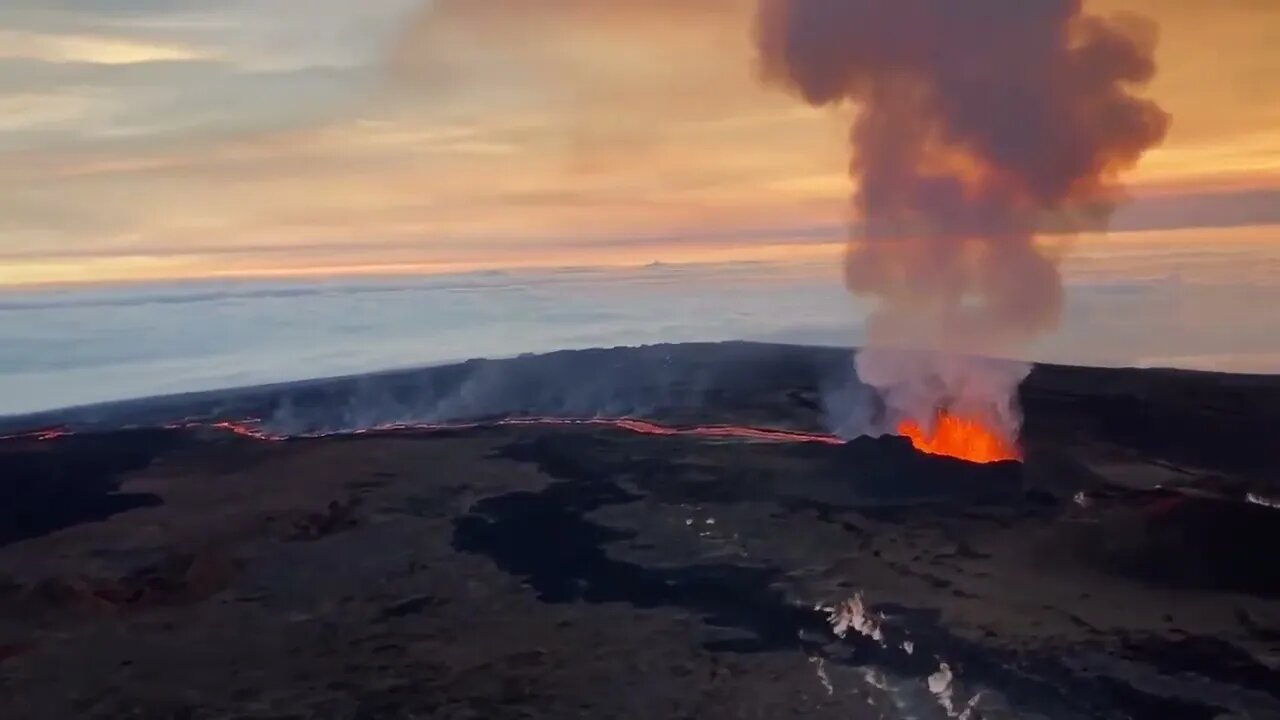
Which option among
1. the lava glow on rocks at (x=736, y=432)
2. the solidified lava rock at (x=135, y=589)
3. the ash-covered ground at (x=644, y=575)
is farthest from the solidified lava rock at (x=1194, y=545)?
the solidified lava rock at (x=135, y=589)

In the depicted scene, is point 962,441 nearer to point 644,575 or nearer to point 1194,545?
point 1194,545

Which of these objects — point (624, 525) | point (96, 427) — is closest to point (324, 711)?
point (624, 525)

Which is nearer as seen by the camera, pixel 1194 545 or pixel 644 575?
pixel 644 575

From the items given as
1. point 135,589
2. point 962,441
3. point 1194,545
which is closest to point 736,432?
point 962,441

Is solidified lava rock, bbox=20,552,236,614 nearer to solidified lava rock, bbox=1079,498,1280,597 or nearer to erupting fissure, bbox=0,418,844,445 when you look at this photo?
erupting fissure, bbox=0,418,844,445

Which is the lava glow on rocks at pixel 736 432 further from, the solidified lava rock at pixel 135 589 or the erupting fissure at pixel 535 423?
the solidified lava rock at pixel 135 589
